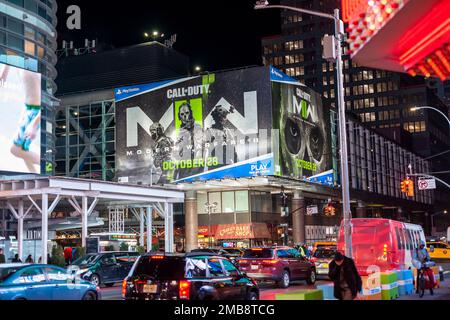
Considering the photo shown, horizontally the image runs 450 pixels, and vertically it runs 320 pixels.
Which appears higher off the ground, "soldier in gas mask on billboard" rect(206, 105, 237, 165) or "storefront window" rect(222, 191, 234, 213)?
"soldier in gas mask on billboard" rect(206, 105, 237, 165)

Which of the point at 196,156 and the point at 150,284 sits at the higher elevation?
the point at 196,156

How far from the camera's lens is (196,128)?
202 feet

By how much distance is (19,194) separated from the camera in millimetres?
36344

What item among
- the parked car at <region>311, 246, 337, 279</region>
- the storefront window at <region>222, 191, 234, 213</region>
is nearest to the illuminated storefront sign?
the parked car at <region>311, 246, 337, 279</region>

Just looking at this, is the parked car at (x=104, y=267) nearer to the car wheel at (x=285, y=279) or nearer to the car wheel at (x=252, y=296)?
the car wheel at (x=285, y=279)

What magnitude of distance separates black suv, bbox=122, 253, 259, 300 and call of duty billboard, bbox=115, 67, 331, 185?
42.0 meters

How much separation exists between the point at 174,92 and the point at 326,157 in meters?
17.2

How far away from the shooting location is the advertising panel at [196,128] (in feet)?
192

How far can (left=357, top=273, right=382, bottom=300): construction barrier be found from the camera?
59.2 ft

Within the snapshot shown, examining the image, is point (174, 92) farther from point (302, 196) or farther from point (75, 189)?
point (75, 189)

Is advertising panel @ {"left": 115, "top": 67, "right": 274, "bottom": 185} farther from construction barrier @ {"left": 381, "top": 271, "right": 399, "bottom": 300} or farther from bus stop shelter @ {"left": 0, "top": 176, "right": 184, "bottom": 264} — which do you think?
construction barrier @ {"left": 381, "top": 271, "right": 399, "bottom": 300}

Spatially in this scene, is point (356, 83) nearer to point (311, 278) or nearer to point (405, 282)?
point (311, 278)

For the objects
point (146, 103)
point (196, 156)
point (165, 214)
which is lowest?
point (165, 214)
